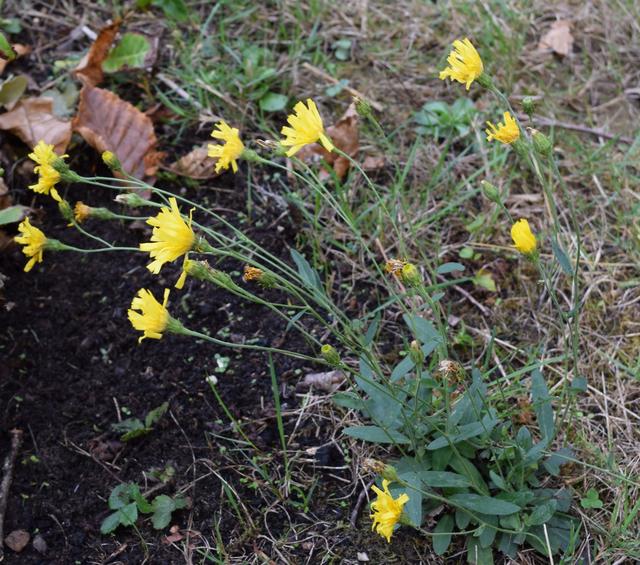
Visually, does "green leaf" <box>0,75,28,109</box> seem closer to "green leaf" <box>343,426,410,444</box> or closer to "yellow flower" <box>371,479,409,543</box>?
"green leaf" <box>343,426,410,444</box>

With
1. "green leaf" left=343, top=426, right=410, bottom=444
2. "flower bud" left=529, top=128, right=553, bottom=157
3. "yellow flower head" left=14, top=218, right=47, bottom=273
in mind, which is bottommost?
"green leaf" left=343, top=426, right=410, bottom=444

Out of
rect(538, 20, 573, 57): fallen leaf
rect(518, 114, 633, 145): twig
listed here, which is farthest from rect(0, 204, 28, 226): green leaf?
rect(538, 20, 573, 57): fallen leaf

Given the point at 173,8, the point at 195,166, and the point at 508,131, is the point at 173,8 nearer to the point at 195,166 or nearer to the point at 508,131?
the point at 195,166

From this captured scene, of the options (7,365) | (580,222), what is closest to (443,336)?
(580,222)

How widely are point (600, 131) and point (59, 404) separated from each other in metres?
2.17

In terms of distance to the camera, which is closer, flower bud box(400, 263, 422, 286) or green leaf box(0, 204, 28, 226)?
flower bud box(400, 263, 422, 286)

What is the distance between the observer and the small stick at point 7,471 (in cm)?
223

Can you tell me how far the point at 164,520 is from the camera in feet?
7.25

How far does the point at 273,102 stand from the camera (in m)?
3.17

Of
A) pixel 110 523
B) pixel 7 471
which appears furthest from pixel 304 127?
pixel 7 471

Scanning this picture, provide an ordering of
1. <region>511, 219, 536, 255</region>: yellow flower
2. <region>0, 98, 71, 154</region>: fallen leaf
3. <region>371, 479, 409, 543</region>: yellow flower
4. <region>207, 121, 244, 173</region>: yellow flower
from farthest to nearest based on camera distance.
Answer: <region>0, 98, 71, 154</region>: fallen leaf, <region>207, 121, 244, 173</region>: yellow flower, <region>511, 219, 536, 255</region>: yellow flower, <region>371, 479, 409, 543</region>: yellow flower

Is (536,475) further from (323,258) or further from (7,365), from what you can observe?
(7,365)

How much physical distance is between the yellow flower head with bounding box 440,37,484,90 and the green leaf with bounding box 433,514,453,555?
3.54ft

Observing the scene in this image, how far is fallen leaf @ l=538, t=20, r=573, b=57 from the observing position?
343 centimetres
